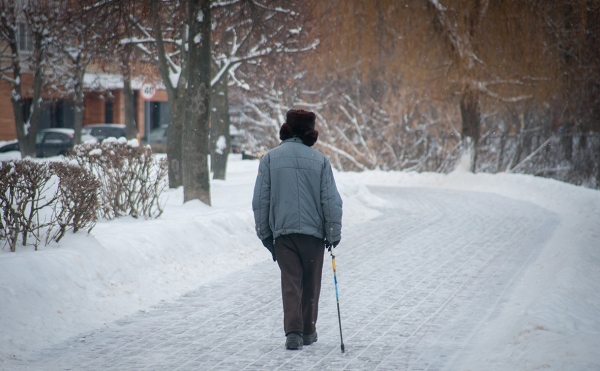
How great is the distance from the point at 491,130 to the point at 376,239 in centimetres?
1737

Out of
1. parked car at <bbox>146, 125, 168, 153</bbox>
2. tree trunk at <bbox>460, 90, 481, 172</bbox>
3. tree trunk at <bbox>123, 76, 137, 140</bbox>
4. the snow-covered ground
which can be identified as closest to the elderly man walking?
the snow-covered ground

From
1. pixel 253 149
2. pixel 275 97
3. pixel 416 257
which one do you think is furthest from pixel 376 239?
pixel 253 149

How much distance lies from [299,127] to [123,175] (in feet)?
19.0

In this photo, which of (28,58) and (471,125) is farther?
(28,58)

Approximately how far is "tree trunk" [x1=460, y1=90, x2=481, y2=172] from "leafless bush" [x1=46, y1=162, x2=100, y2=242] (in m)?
19.0

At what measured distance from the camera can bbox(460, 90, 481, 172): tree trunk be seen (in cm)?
2598

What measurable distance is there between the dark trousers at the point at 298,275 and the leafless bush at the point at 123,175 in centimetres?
574

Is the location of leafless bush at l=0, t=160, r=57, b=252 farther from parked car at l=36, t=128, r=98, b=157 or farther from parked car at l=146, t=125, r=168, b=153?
parked car at l=146, t=125, r=168, b=153

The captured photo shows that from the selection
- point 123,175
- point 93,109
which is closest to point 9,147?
point 93,109

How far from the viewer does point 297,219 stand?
19.3ft

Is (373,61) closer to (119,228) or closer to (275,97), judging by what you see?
(275,97)

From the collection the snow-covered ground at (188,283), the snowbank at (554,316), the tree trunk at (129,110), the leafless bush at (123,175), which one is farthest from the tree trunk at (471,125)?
the leafless bush at (123,175)

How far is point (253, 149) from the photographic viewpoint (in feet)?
121

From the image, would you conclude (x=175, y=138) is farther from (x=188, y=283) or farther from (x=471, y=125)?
(x=471, y=125)
